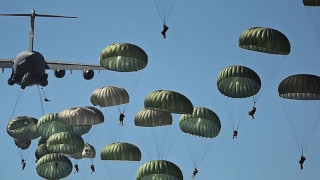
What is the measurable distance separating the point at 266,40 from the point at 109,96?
1860cm

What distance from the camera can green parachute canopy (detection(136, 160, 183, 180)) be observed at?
273 ft

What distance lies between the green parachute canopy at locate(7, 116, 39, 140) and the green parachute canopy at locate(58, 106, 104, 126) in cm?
892

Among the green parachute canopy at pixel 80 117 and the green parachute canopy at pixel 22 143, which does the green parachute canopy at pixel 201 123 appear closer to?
the green parachute canopy at pixel 80 117

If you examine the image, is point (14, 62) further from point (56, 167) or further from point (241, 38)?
point (241, 38)

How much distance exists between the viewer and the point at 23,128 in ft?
334

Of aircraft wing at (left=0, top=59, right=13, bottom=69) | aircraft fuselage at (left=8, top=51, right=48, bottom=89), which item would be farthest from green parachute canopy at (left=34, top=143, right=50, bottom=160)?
aircraft wing at (left=0, top=59, right=13, bottom=69)

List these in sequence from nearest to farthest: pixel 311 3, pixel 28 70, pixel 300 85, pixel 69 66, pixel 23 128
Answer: pixel 311 3 → pixel 300 85 → pixel 23 128 → pixel 28 70 → pixel 69 66

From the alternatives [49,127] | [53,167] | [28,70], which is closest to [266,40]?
[53,167]

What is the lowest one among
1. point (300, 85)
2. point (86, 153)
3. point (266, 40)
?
point (300, 85)

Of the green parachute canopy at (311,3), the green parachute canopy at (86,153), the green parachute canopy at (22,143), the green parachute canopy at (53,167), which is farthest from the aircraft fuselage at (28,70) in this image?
the green parachute canopy at (311,3)

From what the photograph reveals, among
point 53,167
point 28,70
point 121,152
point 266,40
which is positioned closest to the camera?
point 266,40

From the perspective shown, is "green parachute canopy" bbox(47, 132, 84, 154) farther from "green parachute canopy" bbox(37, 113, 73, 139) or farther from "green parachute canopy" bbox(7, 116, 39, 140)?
"green parachute canopy" bbox(7, 116, 39, 140)

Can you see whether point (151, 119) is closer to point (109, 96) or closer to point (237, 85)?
point (109, 96)

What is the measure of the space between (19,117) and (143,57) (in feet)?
72.6
